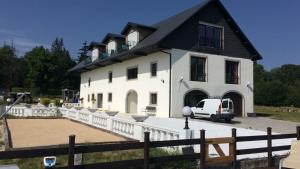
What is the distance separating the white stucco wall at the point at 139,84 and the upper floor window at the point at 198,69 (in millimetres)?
2313

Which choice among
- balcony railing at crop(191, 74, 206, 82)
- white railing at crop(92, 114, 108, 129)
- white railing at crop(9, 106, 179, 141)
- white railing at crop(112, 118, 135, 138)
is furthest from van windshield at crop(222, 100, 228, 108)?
white railing at crop(112, 118, 135, 138)

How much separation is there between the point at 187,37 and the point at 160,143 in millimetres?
18340

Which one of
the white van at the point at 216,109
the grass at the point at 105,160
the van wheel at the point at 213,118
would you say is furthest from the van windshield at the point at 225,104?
the grass at the point at 105,160

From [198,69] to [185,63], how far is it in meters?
1.57

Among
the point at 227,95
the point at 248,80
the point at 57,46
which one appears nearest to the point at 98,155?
the point at 227,95

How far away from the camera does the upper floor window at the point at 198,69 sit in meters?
23.7

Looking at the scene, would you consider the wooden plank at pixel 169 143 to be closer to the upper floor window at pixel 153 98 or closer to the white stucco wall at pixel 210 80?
the white stucco wall at pixel 210 80

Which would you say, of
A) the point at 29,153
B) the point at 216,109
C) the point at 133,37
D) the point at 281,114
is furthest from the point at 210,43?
the point at 29,153

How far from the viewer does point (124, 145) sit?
5.73 m

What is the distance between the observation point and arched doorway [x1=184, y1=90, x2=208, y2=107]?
23.4 meters

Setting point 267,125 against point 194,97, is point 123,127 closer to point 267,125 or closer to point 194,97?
point 267,125

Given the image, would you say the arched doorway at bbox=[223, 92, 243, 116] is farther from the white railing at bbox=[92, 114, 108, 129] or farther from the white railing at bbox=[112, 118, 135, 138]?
the white railing at bbox=[112, 118, 135, 138]

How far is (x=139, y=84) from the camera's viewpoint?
26.2 m

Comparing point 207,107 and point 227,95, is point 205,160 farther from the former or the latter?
point 227,95
